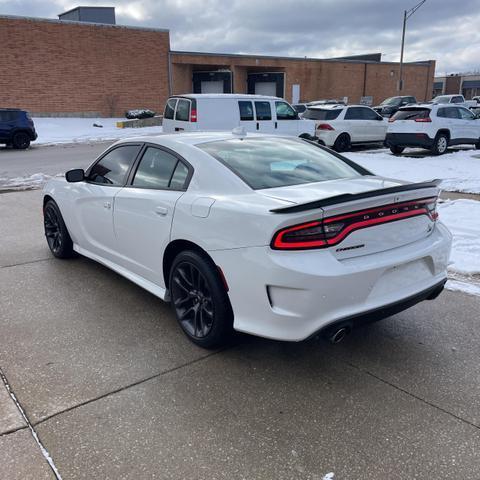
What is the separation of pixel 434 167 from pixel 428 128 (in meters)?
2.90

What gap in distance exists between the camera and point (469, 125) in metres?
15.9

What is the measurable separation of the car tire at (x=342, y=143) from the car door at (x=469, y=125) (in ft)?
11.9

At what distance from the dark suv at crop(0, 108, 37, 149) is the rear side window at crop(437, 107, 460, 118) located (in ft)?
50.8

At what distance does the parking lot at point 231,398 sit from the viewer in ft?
7.89

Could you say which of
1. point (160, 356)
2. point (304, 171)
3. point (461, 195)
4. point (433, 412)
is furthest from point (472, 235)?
point (160, 356)

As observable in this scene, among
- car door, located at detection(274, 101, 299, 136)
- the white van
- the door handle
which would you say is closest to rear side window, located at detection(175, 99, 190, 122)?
the white van

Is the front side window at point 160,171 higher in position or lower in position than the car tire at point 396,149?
higher

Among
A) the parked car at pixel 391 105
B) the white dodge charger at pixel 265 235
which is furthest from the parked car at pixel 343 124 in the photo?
the parked car at pixel 391 105

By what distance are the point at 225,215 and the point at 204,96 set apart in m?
11.5

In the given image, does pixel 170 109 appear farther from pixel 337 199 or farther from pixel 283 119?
pixel 337 199

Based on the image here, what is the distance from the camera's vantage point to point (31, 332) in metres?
3.77

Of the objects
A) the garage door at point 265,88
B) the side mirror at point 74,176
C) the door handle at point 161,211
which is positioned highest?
the garage door at point 265,88

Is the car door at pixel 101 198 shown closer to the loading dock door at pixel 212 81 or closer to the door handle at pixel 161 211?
the door handle at pixel 161 211

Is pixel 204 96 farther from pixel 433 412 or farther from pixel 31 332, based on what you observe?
pixel 433 412
